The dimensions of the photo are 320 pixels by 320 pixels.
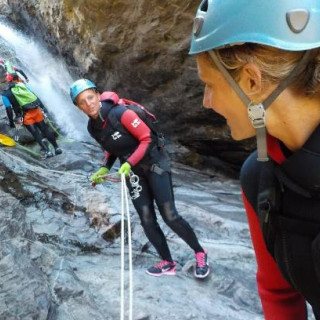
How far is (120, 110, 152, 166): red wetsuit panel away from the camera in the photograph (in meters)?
4.00

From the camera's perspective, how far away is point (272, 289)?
5.37ft

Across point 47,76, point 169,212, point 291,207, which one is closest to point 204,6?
point 291,207

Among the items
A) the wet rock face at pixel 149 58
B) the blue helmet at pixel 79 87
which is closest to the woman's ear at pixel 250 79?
the blue helmet at pixel 79 87

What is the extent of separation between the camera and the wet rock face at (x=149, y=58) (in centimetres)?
806

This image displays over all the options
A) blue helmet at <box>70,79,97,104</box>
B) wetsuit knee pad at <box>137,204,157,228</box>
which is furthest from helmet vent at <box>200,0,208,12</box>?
wetsuit knee pad at <box>137,204,157,228</box>

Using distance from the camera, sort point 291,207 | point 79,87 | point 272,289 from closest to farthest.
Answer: point 291,207 < point 272,289 < point 79,87

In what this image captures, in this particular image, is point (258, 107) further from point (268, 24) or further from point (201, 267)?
point (201, 267)

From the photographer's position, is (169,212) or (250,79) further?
(169,212)

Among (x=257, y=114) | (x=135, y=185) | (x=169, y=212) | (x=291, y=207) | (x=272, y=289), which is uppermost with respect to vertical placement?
(x=257, y=114)

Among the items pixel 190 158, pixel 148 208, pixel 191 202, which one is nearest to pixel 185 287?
pixel 148 208

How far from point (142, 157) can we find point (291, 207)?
2.87 metres

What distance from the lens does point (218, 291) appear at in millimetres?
4539

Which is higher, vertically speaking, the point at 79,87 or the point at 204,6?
the point at 204,6

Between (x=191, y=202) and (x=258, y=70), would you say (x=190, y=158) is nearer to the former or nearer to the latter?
(x=191, y=202)
